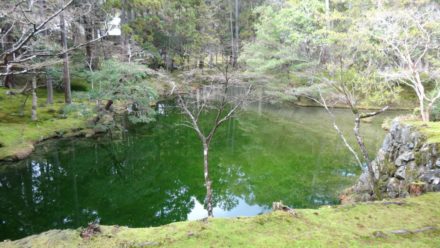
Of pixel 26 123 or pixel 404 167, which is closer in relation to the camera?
pixel 404 167

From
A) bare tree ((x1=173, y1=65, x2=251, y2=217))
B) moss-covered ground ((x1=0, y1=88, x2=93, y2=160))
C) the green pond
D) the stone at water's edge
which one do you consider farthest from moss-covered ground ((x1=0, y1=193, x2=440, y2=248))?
moss-covered ground ((x1=0, y1=88, x2=93, y2=160))

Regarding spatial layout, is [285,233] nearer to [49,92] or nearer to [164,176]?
[164,176]

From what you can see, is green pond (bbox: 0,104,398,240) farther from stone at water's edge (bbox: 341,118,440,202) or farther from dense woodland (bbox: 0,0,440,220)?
stone at water's edge (bbox: 341,118,440,202)

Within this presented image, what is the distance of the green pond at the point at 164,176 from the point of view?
394 inches

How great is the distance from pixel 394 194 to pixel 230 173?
274 inches

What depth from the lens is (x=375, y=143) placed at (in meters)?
16.8

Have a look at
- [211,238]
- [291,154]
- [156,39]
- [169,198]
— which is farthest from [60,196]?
[156,39]

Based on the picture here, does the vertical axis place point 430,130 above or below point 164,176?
above

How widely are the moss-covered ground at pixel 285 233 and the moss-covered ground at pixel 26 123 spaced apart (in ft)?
39.8

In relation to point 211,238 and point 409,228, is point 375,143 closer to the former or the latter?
point 409,228

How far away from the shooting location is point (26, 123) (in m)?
17.3

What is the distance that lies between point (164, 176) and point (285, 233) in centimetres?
992

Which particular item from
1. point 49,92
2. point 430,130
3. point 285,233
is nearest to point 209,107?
point 49,92

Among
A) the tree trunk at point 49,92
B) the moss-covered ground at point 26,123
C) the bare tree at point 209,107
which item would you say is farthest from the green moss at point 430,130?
the tree trunk at point 49,92
